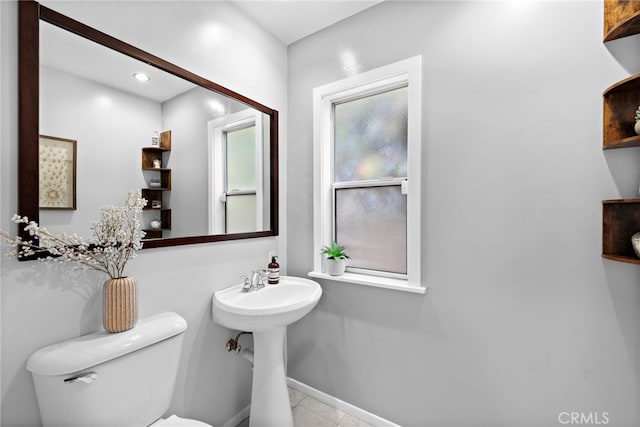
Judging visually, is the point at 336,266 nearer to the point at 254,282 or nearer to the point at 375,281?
the point at 375,281

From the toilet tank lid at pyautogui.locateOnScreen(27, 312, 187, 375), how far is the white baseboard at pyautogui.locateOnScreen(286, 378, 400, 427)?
1.19m

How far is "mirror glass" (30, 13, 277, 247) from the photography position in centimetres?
100

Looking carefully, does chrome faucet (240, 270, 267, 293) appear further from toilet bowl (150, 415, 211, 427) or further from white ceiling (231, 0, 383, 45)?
white ceiling (231, 0, 383, 45)

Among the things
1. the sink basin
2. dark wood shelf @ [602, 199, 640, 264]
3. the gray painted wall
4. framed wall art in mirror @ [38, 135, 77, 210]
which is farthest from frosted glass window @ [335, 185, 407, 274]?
framed wall art in mirror @ [38, 135, 77, 210]

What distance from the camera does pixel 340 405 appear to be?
1.80 metres

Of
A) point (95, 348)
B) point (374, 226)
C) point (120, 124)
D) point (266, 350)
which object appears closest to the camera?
point (95, 348)

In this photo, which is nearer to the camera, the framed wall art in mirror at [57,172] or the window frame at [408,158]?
the framed wall art in mirror at [57,172]

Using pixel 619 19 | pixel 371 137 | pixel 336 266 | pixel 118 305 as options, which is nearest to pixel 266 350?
pixel 336 266

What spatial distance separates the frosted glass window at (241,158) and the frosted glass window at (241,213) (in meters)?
0.07

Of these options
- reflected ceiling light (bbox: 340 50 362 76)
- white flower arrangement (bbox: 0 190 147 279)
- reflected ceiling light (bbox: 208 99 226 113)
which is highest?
reflected ceiling light (bbox: 340 50 362 76)

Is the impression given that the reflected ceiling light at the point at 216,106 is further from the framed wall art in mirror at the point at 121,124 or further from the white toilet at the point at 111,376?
the white toilet at the point at 111,376

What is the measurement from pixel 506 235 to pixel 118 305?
1676 millimetres

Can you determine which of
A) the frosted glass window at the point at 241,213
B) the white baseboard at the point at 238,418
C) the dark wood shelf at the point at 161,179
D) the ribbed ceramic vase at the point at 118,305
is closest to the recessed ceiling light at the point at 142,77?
the dark wood shelf at the point at 161,179

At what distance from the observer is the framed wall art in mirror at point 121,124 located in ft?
3.09
